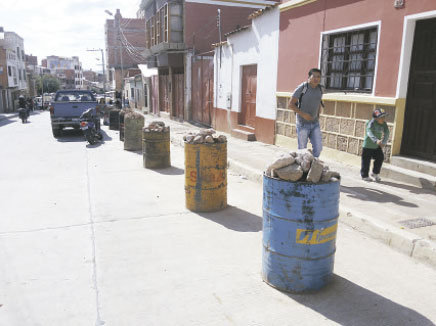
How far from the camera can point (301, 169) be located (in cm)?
315

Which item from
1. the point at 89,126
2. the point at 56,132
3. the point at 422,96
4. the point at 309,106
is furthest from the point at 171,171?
the point at 56,132

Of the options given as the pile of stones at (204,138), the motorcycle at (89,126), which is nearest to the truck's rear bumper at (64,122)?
the motorcycle at (89,126)

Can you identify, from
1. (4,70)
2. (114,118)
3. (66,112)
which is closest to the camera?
(66,112)

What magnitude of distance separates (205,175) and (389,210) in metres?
2.63

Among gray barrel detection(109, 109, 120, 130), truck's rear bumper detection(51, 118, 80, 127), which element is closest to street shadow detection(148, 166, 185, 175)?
truck's rear bumper detection(51, 118, 80, 127)

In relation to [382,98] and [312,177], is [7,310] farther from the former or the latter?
[382,98]

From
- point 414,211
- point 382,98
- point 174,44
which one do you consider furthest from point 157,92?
point 414,211

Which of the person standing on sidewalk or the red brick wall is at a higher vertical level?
the red brick wall

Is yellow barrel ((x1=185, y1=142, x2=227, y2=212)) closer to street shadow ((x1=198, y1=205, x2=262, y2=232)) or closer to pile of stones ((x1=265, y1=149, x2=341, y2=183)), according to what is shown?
street shadow ((x1=198, y1=205, x2=262, y2=232))

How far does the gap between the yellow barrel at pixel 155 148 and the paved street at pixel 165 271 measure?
2.01m

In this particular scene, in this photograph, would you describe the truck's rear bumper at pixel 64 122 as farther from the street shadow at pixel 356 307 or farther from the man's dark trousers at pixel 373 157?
the street shadow at pixel 356 307

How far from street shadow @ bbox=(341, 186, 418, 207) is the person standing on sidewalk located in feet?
2.80

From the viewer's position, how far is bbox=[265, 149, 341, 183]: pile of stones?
3.10 m

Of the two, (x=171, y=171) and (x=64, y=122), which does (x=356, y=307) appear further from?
(x=64, y=122)
